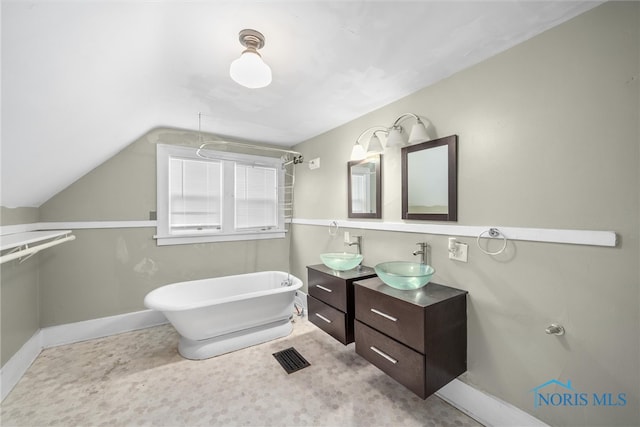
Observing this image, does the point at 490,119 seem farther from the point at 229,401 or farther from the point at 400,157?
the point at 229,401

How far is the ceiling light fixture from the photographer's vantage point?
1.31 m

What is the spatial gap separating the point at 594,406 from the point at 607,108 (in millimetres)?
1436

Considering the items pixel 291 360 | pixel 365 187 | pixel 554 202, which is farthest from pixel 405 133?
pixel 291 360

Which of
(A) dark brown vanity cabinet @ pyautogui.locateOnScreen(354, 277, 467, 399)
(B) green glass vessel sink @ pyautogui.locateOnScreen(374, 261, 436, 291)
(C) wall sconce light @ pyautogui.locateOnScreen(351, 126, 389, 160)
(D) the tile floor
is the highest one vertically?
(C) wall sconce light @ pyautogui.locateOnScreen(351, 126, 389, 160)

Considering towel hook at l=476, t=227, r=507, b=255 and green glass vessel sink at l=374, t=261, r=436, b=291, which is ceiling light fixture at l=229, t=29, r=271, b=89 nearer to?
green glass vessel sink at l=374, t=261, r=436, b=291

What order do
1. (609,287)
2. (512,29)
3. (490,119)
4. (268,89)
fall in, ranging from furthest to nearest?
(268,89) < (490,119) < (512,29) < (609,287)

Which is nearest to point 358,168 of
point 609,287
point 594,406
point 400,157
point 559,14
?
point 400,157

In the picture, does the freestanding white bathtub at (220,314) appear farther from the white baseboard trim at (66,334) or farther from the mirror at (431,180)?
the mirror at (431,180)

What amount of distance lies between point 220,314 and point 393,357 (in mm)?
1516

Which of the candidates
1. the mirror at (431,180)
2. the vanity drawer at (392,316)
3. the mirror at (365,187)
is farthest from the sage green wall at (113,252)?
the mirror at (431,180)

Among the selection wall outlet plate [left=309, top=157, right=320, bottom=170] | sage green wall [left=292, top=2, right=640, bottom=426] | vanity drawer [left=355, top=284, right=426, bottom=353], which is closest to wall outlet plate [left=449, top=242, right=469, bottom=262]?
sage green wall [left=292, top=2, right=640, bottom=426]

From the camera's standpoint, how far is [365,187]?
2441 mm

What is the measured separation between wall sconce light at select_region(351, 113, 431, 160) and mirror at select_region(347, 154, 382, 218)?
0.12m

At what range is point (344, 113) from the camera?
95.6 inches
